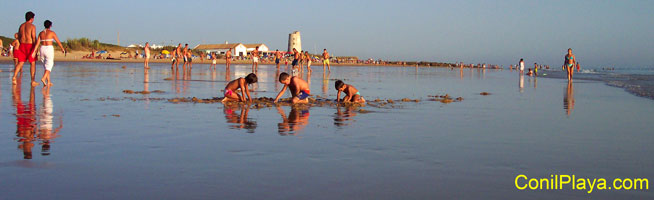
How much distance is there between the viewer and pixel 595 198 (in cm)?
387

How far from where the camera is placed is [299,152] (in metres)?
5.43

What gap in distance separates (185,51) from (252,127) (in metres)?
28.3

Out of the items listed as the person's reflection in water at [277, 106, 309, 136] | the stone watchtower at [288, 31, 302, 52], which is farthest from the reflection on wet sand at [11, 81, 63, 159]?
the stone watchtower at [288, 31, 302, 52]

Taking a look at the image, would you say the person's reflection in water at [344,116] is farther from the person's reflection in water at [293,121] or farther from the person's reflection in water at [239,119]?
the person's reflection in water at [239,119]

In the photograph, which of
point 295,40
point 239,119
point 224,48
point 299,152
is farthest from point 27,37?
point 224,48

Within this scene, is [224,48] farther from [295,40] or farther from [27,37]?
[27,37]

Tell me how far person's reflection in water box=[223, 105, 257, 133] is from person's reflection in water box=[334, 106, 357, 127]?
1.17 metres

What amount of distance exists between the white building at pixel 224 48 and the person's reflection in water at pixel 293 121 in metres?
91.1

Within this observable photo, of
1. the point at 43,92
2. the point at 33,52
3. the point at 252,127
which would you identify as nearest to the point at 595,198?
the point at 252,127

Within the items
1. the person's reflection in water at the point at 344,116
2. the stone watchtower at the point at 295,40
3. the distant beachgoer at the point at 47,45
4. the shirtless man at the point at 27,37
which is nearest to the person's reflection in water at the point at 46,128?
the person's reflection in water at the point at 344,116

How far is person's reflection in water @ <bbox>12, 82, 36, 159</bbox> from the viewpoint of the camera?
5.24 meters

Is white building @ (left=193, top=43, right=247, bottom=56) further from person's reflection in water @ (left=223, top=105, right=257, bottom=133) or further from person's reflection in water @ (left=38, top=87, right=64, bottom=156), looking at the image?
person's reflection in water @ (left=38, top=87, right=64, bottom=156)

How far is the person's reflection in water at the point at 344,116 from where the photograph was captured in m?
7.91

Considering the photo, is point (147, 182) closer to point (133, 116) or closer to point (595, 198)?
point (595, 198)
